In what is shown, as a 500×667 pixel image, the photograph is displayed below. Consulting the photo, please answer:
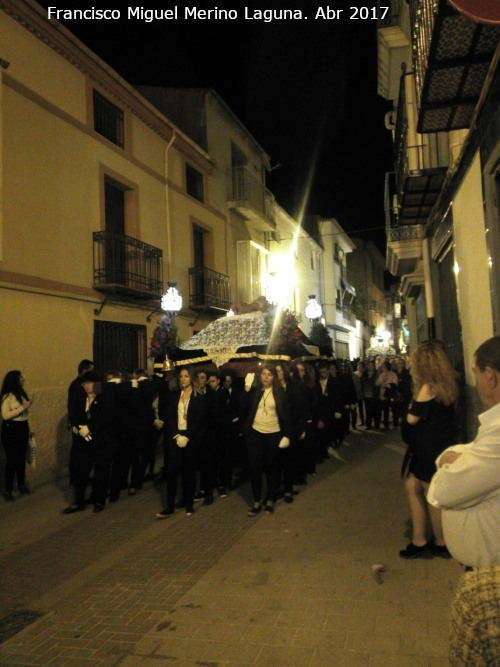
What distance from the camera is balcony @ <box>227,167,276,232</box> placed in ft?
68.8

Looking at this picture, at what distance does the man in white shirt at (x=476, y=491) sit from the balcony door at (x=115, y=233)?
1135 centimetres

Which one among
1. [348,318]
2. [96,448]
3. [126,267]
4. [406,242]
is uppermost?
[348,318]

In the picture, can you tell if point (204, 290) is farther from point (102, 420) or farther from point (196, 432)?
point (196, 432)

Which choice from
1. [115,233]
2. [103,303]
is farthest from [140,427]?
[115,233]

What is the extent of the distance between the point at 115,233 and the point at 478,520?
12.1m

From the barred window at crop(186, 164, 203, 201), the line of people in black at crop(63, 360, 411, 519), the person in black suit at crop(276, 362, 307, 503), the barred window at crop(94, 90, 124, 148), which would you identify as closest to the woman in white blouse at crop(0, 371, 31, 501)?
the line of people in black at crop(63, 360, 411, 519)

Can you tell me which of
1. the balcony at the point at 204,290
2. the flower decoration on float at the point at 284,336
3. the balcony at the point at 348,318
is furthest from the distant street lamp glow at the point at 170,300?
Result: the balcony at the point at 348,318

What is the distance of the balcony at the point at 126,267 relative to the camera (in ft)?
42.2

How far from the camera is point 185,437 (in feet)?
24.2

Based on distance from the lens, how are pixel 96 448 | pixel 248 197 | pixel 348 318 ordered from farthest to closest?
pixel 348 318
pixel 248 197
pixel 96 448

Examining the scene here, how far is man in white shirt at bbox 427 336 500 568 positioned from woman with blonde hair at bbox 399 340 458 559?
9.82 ft

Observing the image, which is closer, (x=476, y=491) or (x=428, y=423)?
(x=476, y=491)

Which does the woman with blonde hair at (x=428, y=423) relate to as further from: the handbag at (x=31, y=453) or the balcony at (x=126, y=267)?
the balcony at (x=126, y=267)

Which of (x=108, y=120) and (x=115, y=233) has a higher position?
(x=108, y=120)
